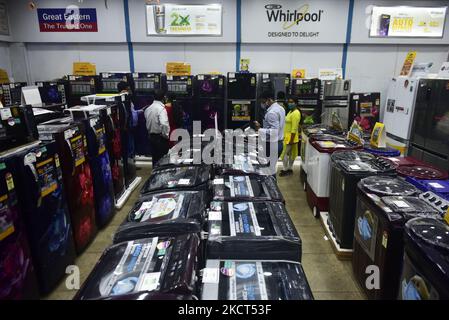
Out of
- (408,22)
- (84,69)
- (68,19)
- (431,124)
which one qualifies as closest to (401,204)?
(431,124)

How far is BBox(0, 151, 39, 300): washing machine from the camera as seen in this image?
7.51ft

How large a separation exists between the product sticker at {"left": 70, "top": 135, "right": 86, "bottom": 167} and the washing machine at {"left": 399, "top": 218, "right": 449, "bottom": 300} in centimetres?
307

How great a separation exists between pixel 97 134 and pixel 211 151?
151 centimetres

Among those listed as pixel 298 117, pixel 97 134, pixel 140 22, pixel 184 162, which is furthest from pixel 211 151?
pixel 140 22

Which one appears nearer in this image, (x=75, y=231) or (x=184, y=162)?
(x=184, y=162)

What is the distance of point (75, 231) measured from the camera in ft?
11.1

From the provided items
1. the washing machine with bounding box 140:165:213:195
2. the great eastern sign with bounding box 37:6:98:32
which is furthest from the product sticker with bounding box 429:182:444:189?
the great eastern sign with bounding box 37:6:98:32

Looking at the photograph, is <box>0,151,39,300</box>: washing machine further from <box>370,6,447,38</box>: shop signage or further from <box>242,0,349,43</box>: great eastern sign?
<box>370,6,447,38</box>: shop signage

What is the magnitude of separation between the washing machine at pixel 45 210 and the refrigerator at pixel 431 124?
545 cm

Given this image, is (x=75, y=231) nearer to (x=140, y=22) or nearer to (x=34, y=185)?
(x=34, y=185)

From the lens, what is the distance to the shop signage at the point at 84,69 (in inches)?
296

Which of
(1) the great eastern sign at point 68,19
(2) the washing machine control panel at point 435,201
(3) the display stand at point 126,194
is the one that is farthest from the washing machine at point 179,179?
(1) the great eastern sign at point 68,19

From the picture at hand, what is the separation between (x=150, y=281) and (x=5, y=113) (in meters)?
2.14

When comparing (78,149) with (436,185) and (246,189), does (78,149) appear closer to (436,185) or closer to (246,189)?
(246,189)
